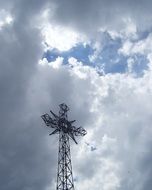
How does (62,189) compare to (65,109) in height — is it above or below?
below

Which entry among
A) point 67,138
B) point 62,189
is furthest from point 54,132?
point 62,189

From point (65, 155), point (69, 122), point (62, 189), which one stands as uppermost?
point (69, 122)

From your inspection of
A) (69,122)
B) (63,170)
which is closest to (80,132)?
(69,122)

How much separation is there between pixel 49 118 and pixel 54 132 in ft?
8.14

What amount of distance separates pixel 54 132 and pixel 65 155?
4678 millimetres

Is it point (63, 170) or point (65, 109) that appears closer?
point (63, 170)

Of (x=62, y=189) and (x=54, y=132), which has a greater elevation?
(x=54, y=132)

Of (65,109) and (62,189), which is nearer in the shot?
(62,189)

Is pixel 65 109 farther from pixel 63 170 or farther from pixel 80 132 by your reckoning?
pixel 63 170

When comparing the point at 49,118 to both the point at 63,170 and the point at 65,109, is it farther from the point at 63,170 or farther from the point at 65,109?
the point at 63,170

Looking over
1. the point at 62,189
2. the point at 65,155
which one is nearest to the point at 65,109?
the point at 65,155

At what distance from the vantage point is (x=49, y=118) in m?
94.7

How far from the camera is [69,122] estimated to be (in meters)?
95.8

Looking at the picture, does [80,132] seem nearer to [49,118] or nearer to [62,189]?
[49,118]
